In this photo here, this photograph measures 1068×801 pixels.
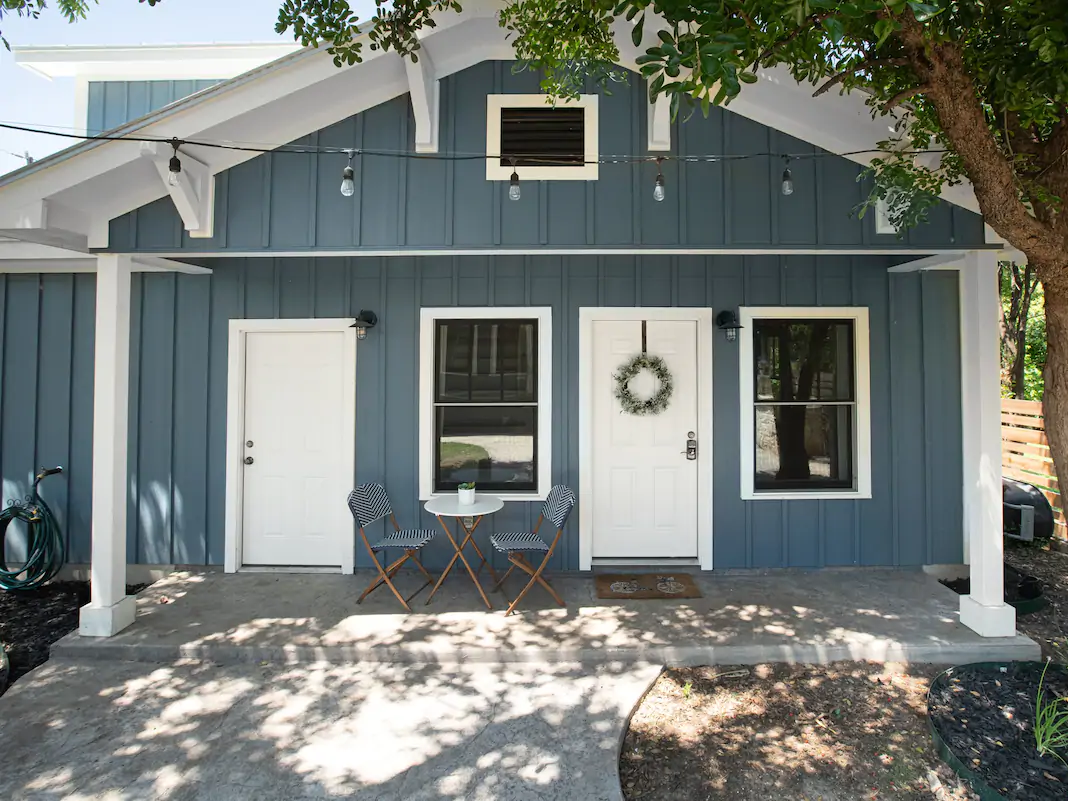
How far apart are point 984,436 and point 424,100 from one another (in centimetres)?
402

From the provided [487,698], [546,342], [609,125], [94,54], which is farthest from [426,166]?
[94,54]

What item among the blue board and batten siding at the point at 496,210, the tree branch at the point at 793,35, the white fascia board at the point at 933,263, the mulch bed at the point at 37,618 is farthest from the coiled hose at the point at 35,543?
the white fascia board at the point at 933,263

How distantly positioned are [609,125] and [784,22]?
1.90 meters

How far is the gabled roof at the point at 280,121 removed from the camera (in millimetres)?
3352

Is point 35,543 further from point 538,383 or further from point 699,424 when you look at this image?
point 699,424

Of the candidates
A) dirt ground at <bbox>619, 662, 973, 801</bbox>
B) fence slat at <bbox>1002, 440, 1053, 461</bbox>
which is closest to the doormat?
dirt ground at <bbox>619, 662, 973, 801</bbox>

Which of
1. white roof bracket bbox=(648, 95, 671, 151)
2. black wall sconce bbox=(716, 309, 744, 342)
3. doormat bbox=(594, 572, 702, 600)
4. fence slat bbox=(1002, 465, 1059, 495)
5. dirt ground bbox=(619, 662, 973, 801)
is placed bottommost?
dirt ground bbox=(619, 662, 973, 801)

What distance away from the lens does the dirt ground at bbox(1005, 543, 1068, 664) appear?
360cm

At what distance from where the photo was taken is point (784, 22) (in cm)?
199

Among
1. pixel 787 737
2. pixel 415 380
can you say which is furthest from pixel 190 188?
pixel 787 737

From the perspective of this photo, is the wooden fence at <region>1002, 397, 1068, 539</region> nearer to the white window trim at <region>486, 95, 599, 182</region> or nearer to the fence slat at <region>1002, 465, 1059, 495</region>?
the fence slat at <region>1002, 465, 1059, 495</region>

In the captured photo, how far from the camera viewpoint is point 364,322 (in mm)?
4527

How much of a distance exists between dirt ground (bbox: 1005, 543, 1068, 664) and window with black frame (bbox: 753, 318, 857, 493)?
140 centimetres

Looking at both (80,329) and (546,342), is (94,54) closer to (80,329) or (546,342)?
(80,329)
